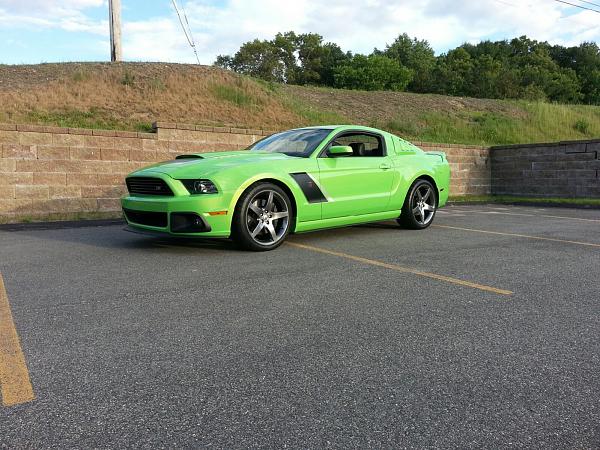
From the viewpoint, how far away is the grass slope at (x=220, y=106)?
482 inches

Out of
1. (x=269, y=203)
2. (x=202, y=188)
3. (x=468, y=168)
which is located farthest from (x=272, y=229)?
(x=468, y=168)

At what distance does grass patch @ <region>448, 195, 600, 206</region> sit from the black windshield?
28.2ft

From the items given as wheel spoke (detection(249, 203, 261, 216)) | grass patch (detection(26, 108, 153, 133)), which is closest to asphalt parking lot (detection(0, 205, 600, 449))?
wheel spoke (detection(249, 203, 261, 216))

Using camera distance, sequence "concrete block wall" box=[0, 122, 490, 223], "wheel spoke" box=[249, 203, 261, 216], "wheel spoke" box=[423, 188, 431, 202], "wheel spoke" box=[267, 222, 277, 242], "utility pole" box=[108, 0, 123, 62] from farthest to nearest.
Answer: "utility pole" box=[108, 0, 123, 62] < "concrete block wall" box=[0, 122, 490, 223] < "wheel spoke" box=[423, 188, 431, 202] < "wheel spoke" box=[267, 222, 277, 242] < "wheel spoke" box=[249, 203, 261, 216]

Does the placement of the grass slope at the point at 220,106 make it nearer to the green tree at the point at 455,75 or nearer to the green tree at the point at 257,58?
the green tree at the point at 455,75

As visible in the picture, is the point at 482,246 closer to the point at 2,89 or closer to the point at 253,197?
the point at 253,197

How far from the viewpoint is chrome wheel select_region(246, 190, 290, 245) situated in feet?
18.0

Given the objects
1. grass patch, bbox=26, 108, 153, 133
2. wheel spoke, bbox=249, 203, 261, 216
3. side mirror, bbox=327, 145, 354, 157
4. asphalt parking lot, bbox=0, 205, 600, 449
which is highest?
grass patch, bbox=26, 108, 153, 133

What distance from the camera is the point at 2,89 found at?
1313 centimetres

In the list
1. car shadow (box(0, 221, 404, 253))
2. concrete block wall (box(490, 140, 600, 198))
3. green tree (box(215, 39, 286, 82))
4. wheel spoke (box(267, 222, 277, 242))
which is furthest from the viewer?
green tree (box(215, 39, 286, 82))

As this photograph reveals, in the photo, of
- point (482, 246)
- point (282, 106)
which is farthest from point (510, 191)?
point (482, 246)

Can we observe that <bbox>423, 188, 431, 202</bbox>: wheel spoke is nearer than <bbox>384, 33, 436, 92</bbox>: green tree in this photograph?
Yes

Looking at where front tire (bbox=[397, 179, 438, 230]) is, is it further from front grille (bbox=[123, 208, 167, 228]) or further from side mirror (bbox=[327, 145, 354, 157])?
front grille (bbox=[123, 208, 167, 228])

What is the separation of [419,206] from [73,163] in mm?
6513
